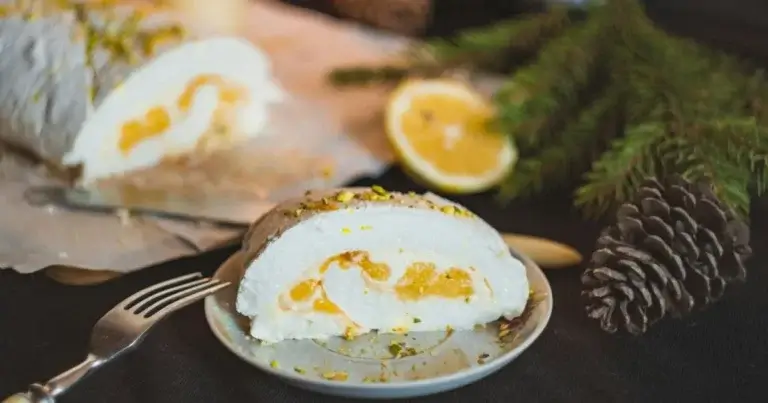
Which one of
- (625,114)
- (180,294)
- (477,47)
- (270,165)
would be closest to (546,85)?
(625,114)

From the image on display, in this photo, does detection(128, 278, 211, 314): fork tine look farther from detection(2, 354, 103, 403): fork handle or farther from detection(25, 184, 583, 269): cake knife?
detection(25, 184, 583, 269): cake knife

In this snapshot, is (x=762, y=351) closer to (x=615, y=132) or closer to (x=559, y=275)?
(x=559, y=275)

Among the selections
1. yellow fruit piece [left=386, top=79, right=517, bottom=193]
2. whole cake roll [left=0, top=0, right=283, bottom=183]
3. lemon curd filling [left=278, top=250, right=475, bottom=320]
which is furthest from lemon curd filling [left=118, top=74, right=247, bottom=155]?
lemon curd filling [left=278, top=250, right=475, bottom=320]

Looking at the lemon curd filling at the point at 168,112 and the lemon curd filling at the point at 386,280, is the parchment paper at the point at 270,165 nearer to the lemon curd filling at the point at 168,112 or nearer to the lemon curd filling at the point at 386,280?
the lemon curd filling at the point at 168,112

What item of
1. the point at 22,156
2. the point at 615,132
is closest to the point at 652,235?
the point at 615,132

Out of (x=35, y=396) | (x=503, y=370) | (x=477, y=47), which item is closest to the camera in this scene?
(x=35, y=396)

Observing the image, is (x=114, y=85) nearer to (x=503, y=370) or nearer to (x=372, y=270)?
(x=372, y=270)

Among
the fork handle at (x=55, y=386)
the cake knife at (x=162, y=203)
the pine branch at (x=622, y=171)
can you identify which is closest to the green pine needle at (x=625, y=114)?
the pine branch at (x=622, y=171)
